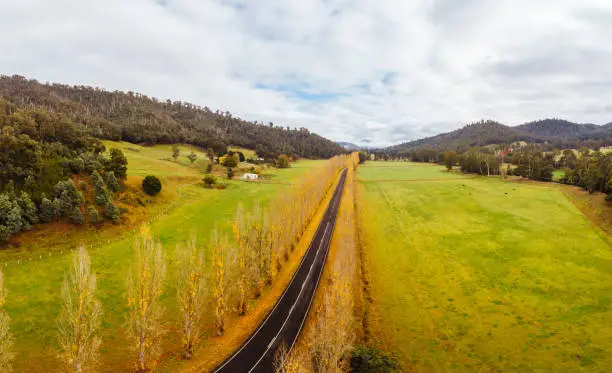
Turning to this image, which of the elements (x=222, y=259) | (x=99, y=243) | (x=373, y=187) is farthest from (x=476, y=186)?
(x=99, y=243)

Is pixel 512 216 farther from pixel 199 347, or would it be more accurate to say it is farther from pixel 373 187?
pixel 199 347

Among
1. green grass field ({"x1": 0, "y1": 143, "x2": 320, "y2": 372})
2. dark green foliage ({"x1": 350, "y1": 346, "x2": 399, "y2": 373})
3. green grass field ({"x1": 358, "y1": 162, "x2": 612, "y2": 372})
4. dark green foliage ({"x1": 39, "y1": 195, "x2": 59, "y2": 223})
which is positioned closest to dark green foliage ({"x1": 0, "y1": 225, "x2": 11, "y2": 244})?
green grass field ({"x1": 0, "y1": 143, "x2": 320, "y2": 372})

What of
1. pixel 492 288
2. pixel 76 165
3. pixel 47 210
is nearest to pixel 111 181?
pixel 76 165

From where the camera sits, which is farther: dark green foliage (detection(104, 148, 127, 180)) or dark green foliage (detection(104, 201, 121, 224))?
dark green foliage (detection(104, 148, 127, 180))

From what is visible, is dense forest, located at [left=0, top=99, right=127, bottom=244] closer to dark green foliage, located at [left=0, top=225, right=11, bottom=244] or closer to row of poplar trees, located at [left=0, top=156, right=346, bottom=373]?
dark green foliage, located at [left=0, top=225, right=11, bottom=244]

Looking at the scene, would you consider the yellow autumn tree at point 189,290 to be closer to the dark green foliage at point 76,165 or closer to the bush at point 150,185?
the dark green foliage at point 76,165

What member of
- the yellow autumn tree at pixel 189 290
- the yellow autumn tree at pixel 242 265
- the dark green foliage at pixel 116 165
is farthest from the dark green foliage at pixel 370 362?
the dark green foliage at pixel 116 165

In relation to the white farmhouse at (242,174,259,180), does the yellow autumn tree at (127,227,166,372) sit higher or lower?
lower
